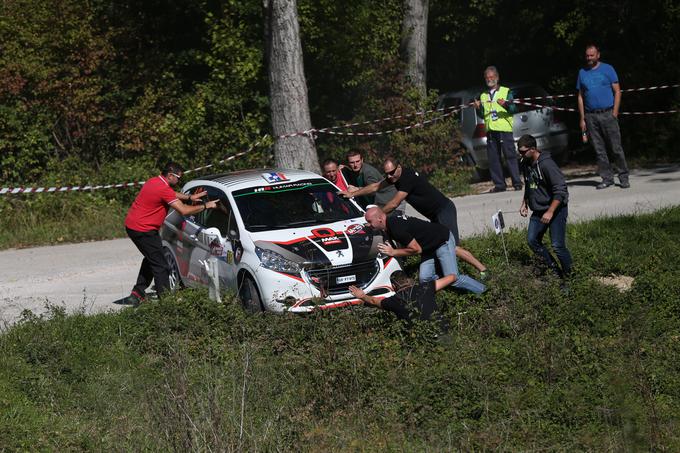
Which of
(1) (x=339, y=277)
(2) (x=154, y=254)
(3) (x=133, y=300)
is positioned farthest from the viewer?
(3) (x=133, y=300)

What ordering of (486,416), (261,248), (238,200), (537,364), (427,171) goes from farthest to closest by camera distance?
(427,171) < (238,200) < (261,248) < (537,364) < (486,416)

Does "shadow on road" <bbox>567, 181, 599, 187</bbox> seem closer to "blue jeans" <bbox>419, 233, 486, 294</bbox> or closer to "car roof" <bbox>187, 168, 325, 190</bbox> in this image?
"car roof" <bbox>187, 168, 325, 190</bbox>

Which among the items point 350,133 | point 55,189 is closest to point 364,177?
point 350,133

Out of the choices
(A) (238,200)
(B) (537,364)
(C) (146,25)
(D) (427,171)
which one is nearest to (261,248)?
(A) (238,200)

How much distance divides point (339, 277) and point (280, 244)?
0.78 meters

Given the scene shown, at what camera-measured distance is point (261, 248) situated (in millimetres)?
11086

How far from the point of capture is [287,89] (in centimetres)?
1875

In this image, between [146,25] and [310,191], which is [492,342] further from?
[146,25]

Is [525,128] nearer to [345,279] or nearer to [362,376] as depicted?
[345,279]

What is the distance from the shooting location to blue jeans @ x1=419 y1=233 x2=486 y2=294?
10.7 meters

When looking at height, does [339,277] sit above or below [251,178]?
below

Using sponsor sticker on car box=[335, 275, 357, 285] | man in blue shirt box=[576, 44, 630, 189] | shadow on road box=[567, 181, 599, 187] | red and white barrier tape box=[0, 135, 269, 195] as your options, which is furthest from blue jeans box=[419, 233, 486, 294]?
red and white barrier tape box=[0, 135, 269, 195]

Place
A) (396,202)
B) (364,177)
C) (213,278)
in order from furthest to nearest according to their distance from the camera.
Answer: (364,177) → (396,202) → (213,278)

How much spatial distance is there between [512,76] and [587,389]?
18.4 metres
